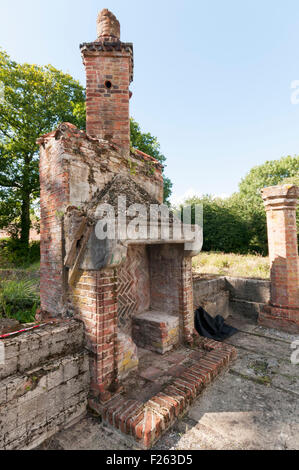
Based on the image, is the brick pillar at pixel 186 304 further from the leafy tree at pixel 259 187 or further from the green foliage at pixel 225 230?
the leafy tree at pixel 259 187

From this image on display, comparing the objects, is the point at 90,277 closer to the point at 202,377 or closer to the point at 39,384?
the point at 39,384

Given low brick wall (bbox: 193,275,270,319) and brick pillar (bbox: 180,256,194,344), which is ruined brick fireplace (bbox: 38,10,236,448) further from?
low brick wall (bbox: 193,275,270,319)

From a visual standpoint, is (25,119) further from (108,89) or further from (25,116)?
(108,89)

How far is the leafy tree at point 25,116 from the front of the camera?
13.7 metres

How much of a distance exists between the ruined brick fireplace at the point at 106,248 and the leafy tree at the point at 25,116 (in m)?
11.2

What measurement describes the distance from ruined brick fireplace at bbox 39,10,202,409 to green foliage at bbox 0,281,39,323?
2.75m

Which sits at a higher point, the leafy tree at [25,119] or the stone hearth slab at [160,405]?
the leafy tree at [25,119]

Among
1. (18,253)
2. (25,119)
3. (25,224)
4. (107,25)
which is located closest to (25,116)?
(25,119)

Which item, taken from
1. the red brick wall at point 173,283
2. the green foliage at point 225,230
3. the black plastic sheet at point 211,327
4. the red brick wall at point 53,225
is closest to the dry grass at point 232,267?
the black plastic sheet at point 211,327

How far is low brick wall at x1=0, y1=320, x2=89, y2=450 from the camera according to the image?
6.86 ft

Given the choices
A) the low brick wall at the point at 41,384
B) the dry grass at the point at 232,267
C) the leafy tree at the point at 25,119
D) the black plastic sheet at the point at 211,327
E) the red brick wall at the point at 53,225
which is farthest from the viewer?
the leafy tree at the point at 25,119

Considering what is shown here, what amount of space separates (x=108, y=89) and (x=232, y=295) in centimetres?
620
